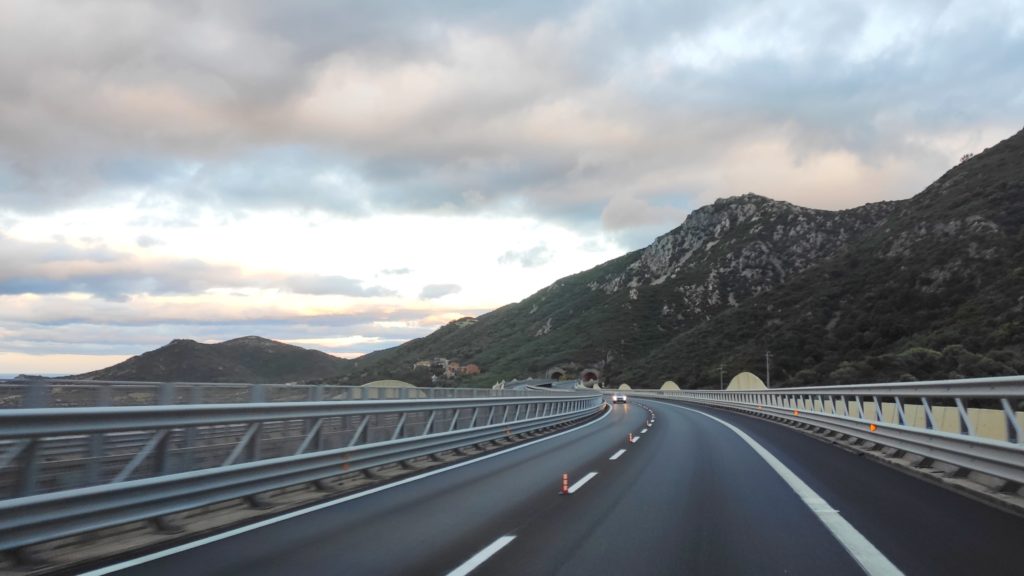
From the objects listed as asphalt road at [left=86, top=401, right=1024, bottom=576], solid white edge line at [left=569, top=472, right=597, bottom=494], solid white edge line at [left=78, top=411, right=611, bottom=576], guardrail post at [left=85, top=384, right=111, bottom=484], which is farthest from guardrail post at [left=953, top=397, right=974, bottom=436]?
guardrail post at [left=85, top=384, right=111, bottom=484]

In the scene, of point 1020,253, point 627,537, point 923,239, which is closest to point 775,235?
point 923,239

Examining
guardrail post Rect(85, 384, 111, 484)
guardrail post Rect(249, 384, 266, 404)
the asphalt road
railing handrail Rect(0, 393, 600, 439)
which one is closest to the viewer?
railing handrail Rect(0, 393, 600, 439)

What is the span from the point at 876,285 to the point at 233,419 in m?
96.6

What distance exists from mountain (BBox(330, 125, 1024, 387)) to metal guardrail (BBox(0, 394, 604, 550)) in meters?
46.0

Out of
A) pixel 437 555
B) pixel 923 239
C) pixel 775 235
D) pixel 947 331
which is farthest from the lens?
pixel 775 235

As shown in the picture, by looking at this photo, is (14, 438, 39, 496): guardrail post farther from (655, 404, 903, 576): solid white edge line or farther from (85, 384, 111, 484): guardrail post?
(655, 404, 903, 576): solid white edge line

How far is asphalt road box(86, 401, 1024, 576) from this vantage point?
602 centimetres

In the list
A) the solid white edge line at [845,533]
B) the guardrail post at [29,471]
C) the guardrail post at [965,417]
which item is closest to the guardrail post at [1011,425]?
the guardrail post at [965,417]

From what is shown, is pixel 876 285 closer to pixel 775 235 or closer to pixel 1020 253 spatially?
pixel 1020 253

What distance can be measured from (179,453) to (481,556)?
353cm

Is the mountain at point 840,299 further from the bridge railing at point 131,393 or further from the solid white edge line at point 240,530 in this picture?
the bridge railing at point 131,393

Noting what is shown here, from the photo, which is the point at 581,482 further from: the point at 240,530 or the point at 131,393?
the point at 131,393

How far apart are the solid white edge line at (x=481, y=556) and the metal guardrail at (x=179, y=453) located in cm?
318

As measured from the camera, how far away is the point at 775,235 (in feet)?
546
